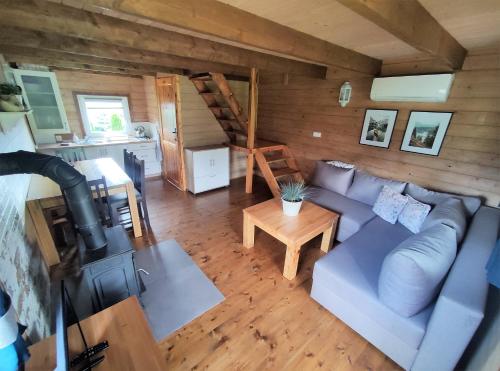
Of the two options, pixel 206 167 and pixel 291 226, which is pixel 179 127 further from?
pixel 291 226

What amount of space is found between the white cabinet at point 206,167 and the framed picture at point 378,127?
2.28 meters

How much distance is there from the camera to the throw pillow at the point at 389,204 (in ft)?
7.77

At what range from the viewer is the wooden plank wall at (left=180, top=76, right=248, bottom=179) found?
3.81 m

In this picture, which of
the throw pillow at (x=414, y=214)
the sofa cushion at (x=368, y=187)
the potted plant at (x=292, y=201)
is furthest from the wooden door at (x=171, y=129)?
the throw pillow at (x=414, y=214)

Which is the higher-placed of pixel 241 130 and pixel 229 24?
pixel 229 24

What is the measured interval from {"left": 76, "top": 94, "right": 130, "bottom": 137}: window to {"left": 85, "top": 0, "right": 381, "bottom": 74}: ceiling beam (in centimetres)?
386

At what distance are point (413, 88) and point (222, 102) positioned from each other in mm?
2845

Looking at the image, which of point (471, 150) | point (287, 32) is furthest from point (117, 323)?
Answer: point (471, 150)

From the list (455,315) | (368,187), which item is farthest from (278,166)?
(455,315)

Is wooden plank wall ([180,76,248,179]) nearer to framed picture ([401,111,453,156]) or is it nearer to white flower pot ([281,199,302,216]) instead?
white flower pot ([281,199,302,216])

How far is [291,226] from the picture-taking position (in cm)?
219

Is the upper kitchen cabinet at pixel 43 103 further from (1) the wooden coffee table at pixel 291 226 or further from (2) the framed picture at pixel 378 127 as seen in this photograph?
(2) the framed picture at pixel 378 127

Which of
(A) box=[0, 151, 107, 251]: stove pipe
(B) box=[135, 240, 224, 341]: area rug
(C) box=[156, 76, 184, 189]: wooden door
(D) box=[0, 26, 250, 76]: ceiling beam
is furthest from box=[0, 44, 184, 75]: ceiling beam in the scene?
(B) box=[135, 240, 224, 341]: area rug

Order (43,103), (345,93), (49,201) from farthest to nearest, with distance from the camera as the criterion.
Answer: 1. (43,103)
2. (345,93)
3. (49,201)
